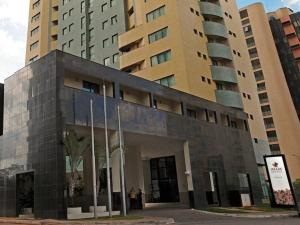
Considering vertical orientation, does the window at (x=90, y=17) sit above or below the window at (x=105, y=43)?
above

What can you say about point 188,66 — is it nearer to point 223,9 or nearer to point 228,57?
point 228,57

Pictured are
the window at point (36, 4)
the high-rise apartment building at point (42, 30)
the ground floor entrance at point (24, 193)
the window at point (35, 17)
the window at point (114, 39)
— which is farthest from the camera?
the window at point (36, 4)

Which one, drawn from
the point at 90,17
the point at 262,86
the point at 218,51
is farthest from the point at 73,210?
the point at 262,86

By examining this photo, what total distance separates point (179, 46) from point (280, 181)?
975 inches

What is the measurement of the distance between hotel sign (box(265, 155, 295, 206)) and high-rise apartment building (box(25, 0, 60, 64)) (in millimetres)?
53071

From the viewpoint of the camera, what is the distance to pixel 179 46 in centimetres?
4753

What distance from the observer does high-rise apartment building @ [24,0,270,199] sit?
4819 centimetres

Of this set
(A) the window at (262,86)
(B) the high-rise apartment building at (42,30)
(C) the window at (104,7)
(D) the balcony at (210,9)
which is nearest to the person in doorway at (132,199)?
(D) the balcony at (210,9)

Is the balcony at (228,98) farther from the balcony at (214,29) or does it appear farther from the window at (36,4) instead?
the window at (36,4)

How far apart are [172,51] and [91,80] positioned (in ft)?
66.9

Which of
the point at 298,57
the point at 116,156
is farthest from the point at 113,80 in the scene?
the point at 298,57

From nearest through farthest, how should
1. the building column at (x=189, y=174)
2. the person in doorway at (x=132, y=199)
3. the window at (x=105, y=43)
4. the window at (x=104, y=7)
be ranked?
the building column at (x=189, y=174), the person in doorway at (x=132, y=199), the window at (x=105, y=43), the window at (x=104, y=7)

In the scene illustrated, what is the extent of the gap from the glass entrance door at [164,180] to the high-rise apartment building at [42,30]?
38.2 metres

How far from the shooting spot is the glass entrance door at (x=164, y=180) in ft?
139
